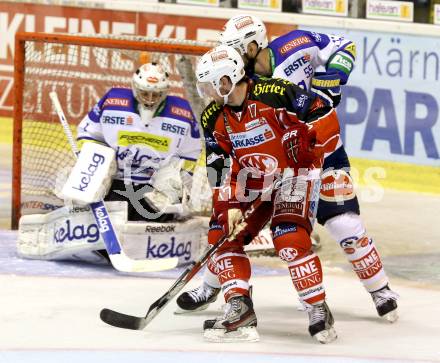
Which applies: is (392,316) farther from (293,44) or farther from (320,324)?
(293,44)

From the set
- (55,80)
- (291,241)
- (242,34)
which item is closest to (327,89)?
(242,34)

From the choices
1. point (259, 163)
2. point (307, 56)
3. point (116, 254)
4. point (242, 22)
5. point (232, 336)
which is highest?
point (242, 22)

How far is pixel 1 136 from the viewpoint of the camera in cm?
934

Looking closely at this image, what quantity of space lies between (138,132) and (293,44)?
1.16m

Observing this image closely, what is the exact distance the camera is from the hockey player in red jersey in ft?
→ 15.4

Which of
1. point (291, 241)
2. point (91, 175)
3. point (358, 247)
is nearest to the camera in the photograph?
point (291, 241)

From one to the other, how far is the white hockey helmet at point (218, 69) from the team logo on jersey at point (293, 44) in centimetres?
76

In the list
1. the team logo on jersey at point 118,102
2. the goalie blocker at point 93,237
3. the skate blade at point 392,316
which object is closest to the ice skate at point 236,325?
the skate blade at point 392,316

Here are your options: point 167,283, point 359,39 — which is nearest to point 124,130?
point 167,283

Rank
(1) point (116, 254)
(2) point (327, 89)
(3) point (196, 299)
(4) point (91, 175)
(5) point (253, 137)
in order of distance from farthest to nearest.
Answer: (4) point (91, 175) → (1) point (116, 254) → (2) point (327, 89) → (3) point (196, 299) → (5) point (253, 137)

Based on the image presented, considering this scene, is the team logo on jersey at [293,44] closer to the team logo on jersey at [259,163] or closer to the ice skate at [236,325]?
the team logo on jersey at [259,163]

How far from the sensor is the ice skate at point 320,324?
4.69m

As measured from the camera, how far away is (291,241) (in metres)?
4.67

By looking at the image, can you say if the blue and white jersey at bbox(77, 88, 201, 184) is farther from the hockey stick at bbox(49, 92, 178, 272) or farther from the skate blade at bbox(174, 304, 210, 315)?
the skate blade at bbox(174, 304, 210, 315)
